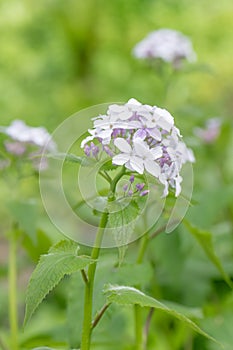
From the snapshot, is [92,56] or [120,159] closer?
[120,159]

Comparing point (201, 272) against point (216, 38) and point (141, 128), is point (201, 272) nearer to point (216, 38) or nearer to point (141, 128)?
point (141, 128)

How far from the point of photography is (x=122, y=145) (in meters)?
0.96

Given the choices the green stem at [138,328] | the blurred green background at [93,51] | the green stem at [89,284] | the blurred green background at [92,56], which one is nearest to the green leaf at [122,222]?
the green stem at [89,284]

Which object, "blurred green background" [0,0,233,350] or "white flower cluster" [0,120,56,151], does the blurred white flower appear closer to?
"white flower cluster" [0,120,56,151]

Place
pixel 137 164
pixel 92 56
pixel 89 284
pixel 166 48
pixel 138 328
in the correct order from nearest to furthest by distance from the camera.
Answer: pixel 137 164 → pixel 89 284 → pixel 138 328 → pixel 166 48 → pixel 92 56

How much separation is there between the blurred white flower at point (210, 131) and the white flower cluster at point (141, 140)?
4.21 feet

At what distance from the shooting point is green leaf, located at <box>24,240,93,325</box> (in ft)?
3.05

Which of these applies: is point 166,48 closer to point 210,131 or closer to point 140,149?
point 210,131

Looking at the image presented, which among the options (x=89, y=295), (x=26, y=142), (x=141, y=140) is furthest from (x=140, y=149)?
(x=26, y=142)

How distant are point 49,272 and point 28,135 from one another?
72cm

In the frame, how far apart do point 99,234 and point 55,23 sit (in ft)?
16.8

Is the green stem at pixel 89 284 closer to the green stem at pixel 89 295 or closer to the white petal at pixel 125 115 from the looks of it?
the green stem at pixel 89 295

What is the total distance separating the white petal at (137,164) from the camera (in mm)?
932

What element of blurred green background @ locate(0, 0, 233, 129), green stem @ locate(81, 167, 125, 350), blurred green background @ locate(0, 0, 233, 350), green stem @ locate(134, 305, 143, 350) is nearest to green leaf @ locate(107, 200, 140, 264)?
green stem @ locate(81, 167, 125, 350)
